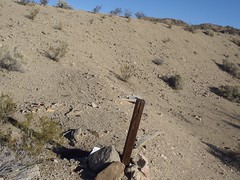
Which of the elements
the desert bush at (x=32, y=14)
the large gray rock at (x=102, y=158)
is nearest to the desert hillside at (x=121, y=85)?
the desert bush at (x=32, y=14)

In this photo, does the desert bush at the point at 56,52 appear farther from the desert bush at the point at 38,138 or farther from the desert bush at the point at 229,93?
the desert bush at the point at 229,93

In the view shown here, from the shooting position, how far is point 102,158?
7340 mm

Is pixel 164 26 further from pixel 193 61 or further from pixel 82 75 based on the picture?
pixel 82 75

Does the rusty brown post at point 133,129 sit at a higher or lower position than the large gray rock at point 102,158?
higher

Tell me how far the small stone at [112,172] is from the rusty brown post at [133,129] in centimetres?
41

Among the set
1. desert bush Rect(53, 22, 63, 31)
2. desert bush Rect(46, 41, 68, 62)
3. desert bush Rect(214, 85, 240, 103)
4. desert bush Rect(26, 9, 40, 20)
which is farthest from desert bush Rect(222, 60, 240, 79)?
desert bush Rect(26, 9, 40, 20)

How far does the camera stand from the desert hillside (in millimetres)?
9352

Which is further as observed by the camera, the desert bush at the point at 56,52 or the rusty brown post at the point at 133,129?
the desert bush at the point at 56,52

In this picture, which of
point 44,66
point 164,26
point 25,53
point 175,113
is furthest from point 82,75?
point 164,26

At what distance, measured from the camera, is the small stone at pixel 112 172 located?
707 centimetres

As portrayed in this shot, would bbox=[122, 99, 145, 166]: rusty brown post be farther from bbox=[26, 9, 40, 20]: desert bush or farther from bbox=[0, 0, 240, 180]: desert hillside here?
bbox=[26, 9, 40, 20]: desert bush

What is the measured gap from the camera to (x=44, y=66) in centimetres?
1384

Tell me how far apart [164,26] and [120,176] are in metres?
21.1

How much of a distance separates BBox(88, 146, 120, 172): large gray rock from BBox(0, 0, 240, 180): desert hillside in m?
0.22
